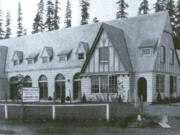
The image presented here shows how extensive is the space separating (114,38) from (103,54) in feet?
6.30

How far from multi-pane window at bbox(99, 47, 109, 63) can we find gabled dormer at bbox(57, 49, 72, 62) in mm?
6210

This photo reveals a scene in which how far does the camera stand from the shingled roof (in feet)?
103

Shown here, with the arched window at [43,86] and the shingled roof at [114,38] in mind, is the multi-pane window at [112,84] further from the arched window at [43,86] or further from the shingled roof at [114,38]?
the arched window at [43,86]

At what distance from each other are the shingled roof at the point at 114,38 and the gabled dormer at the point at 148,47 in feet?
1.14

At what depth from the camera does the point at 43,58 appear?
129 ft

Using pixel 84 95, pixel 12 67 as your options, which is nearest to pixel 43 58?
pixel 12 67

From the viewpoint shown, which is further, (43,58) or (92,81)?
(43,58)

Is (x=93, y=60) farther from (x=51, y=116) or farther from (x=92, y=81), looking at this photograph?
(x=51, y=116)

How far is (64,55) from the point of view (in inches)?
1452

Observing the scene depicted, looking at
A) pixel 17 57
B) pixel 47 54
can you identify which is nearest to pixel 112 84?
pixel 47 54

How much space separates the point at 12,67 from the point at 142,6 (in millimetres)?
28889

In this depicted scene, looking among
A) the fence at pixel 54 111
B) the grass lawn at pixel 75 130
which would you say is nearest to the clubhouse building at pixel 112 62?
the fence at pixel 54 111

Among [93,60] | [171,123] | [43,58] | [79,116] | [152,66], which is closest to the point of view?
[171,123]

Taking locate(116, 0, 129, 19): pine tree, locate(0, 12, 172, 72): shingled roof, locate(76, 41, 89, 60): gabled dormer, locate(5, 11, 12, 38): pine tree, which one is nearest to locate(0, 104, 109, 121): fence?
locate(0, 12, 172, 72): shingled roof
